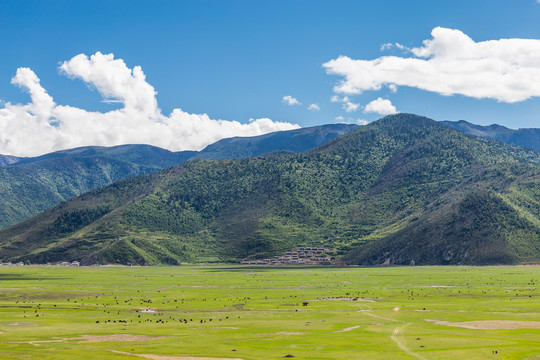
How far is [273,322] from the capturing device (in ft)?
350

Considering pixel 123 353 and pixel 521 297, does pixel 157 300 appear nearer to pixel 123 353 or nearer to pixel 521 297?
pixel 123 353

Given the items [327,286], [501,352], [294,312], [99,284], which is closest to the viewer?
[501,352]

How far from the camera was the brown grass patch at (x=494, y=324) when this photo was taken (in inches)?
3880

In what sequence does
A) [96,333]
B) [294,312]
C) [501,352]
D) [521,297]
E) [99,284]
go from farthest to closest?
[99,284] → [521,297] → [294,312] → [96,333] → [501,352]

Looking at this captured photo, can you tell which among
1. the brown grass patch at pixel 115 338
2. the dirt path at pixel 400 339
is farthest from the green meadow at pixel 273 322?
the dirt path at pixel 400 339

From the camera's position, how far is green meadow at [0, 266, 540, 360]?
263 feet

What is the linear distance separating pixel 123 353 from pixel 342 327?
37398 mm

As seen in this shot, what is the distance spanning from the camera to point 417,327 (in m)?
100

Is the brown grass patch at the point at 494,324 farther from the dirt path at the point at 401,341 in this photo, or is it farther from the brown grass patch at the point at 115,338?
the brown grass patch at the point at 115,338

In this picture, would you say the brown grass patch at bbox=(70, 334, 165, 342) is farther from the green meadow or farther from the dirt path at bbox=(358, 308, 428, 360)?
the dirt path at bbox=(358, 308, 428, 360)

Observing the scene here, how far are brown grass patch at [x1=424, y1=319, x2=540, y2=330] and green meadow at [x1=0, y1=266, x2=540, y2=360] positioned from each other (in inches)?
6.2

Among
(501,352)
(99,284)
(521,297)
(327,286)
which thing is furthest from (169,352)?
(99,284)

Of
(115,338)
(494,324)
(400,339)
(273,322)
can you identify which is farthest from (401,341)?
(115,338)

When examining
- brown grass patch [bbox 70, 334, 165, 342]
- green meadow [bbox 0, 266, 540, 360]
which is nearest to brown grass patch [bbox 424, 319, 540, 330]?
green meadow [bbox 0, 266, 540, 360]
